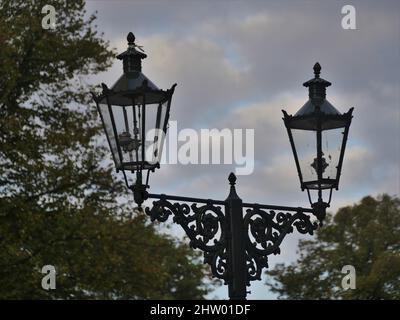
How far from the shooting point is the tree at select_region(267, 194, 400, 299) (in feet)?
166

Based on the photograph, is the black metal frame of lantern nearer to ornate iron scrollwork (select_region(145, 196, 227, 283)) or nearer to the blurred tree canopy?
ornate iron scrollwork (select_region(145, 196, 227, 283))

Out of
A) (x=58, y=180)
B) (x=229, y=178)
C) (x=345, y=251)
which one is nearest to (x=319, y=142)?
(x=229, y=178)

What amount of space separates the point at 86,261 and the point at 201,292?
30.6m

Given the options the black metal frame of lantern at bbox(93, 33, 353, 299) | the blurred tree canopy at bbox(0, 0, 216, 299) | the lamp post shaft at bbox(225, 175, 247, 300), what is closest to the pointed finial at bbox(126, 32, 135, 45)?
the black metal frame of lantern at bbox(93, 33, 353, 299)

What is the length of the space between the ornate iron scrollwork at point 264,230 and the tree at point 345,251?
36074 millimetres

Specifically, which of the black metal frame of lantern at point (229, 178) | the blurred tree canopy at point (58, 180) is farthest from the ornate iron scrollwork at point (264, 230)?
the blurred tree canopy at point (58, 180)

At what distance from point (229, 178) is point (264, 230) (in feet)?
2.21

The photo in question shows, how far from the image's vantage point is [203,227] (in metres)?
12.1

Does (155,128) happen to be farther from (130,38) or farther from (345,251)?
(345,251)

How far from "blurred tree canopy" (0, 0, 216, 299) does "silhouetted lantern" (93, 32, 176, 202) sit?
54.3 feet

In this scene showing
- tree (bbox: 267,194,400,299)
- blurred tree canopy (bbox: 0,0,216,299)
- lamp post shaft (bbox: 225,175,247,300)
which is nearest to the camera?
lamp post shaft (bbox: 225,175,247,300)

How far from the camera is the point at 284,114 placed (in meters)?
12.6
